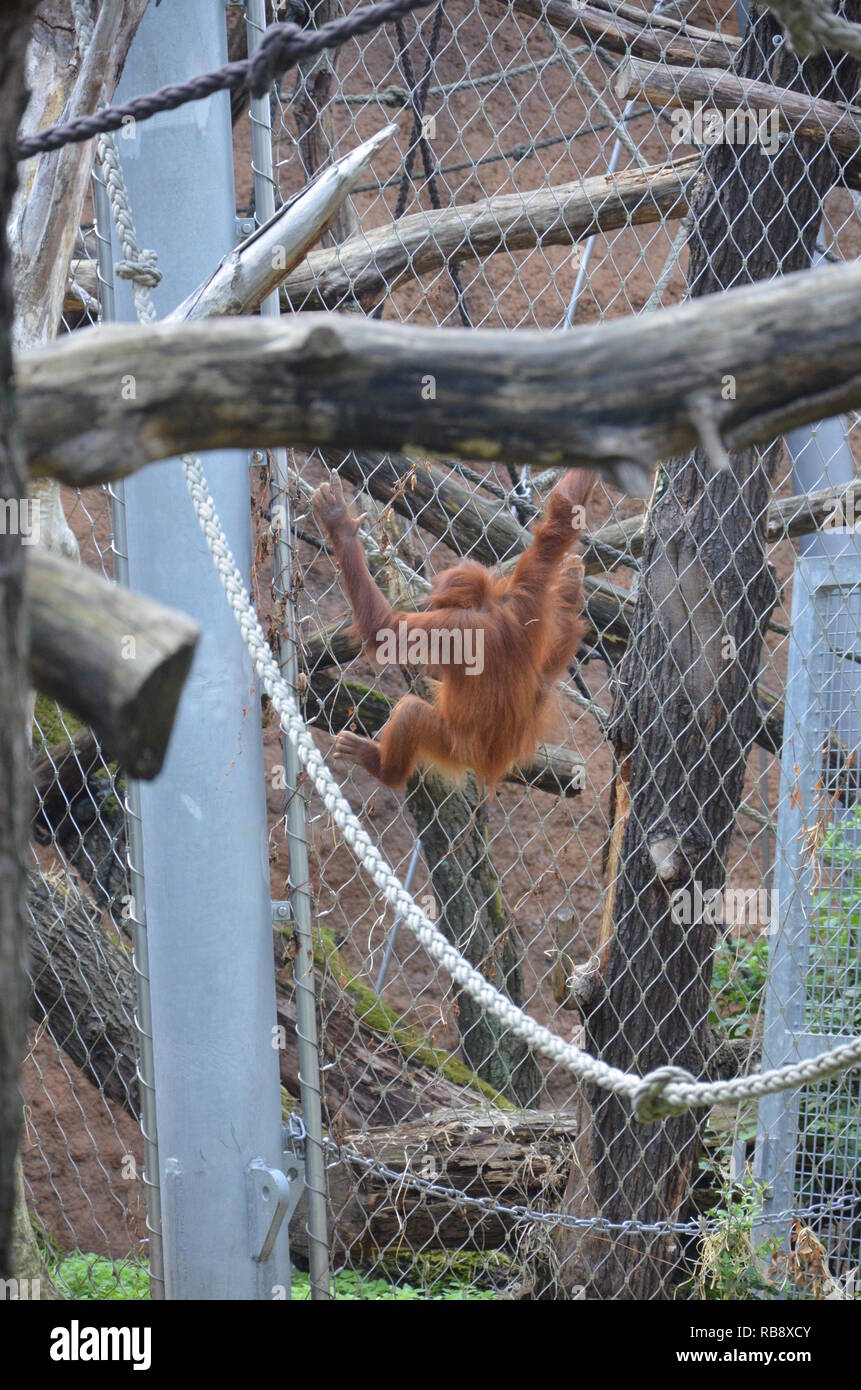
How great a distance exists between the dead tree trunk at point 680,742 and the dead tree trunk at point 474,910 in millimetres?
1004

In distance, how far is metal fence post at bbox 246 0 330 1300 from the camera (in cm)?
257

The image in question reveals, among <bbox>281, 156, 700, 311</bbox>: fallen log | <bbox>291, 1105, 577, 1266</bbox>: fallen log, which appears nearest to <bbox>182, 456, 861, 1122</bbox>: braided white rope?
<bbox>281, 156, 700, 311</bbox>: fallen log

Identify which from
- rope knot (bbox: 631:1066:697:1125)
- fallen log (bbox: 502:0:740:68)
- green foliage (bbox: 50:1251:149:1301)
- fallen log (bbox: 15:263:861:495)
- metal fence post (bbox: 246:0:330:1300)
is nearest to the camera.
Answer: fallen log (bbox: 15:263:861:495)

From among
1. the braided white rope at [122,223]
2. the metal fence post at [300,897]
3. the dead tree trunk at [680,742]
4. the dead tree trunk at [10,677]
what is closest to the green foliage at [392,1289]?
the dead tree trunk at [680,742]

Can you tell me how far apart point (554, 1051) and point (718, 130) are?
244 cm

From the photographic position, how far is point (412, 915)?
202cm

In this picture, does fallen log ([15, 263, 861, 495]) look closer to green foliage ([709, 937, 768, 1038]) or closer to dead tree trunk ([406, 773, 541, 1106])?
dead tree trunk ([406, 773, 541, 1106])

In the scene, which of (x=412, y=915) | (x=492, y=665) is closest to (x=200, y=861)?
(x=412, y=915)

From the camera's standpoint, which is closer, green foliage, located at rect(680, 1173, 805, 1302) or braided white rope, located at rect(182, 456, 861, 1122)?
braided white rope, located at rect(182, 456, 861, 1122)

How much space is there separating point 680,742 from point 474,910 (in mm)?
1338

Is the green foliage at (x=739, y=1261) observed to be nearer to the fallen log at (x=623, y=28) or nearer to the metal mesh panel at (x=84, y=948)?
the metal mesh panel at (x=84, y=948)

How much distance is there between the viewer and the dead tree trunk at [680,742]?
3299mm

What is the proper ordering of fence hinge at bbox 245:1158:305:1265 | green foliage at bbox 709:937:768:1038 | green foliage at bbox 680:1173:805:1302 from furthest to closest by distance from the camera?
Result: green foliage at bbox 709:937:768:1038 < green foliage at bbox 680:1173:805:1302 < fence hinge at bbox 245:1158:305:1265

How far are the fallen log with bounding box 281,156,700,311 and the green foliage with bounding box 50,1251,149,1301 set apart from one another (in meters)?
2.53
